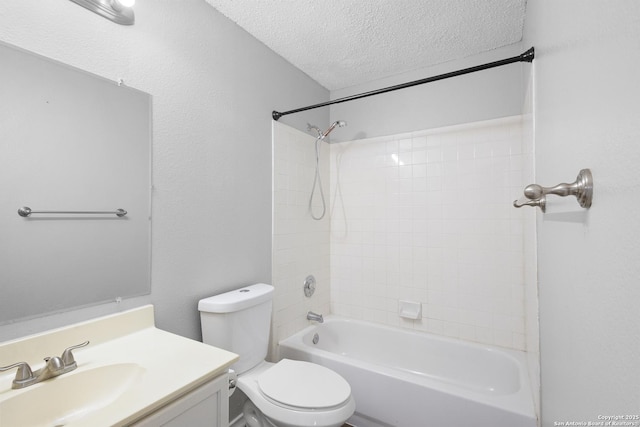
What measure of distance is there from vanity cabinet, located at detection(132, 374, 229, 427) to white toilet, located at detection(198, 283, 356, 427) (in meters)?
0.41

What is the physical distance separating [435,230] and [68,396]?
7.04ft

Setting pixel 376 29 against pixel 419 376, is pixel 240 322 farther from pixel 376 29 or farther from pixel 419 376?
pixel 376 29

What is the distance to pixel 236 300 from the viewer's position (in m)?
1.48

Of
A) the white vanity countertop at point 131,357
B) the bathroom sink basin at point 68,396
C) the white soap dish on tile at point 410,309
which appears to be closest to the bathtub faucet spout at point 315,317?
the white soap dish on tile at point 410,309

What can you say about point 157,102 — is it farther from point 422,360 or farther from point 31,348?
point 422,360

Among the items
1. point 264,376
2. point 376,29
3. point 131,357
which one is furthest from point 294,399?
point 376,29

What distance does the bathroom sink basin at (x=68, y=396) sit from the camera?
78 centimetres

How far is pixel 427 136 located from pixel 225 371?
2049 millimetres


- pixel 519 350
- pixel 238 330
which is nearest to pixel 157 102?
pixel 238 330

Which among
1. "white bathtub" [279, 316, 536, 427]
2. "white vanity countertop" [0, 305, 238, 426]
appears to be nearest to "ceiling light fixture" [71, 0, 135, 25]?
"white vanity countertop" [0, 305, 238, 426]

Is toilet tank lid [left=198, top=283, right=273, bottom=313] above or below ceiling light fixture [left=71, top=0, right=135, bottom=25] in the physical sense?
below

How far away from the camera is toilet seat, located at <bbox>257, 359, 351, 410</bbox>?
4.21ft

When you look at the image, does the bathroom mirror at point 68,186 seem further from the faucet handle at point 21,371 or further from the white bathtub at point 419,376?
the white bathtub at point 419,376

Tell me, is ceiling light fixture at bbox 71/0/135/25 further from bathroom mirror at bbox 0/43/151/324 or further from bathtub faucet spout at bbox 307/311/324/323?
bathtub faucet spout at bbox 307/311/324/323
